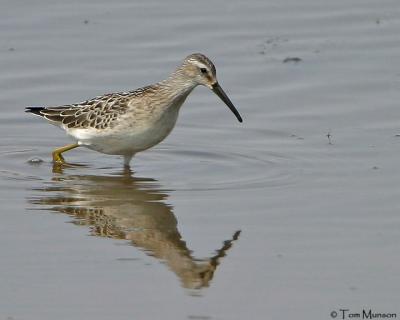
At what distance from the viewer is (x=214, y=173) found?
39.1 ft

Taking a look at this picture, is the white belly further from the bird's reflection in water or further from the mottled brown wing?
the bird's reflection in water

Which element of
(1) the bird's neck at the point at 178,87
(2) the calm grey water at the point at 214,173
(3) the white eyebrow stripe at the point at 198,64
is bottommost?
(2) the calm grey water at the point at 214,173

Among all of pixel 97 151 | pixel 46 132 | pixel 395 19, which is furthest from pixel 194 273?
pixel 395 19

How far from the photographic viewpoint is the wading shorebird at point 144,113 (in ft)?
39.8

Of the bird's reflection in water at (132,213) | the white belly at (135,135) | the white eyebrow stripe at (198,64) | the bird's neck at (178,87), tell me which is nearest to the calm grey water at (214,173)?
the bird's reflection in water at (132,213)

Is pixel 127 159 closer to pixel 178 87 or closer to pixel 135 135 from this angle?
pixel 135 135

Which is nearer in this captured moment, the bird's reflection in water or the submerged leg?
the bird's reflection in water

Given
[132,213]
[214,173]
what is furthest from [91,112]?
[132,213]

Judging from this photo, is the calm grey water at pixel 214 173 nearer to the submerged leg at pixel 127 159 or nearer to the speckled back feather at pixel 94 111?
the submerged leg at pixel 127 159

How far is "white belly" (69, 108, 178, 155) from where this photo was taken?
1212 centimetres

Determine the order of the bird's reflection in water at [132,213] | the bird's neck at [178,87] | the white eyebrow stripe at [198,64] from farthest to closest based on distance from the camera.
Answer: the bird's neck at [178,87] → the white eyebrow stripe at [198,64] → the bird's reflection in water at [132,213]

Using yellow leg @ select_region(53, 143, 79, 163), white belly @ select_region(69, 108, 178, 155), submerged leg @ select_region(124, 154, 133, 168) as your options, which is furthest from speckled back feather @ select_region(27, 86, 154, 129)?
submerged leg @ select_region(124, 154, 133, 168)

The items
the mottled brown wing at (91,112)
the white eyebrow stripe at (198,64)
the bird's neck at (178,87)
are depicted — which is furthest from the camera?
the mottled brown wing at (91,112)

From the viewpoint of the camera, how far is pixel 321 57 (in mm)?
15391
